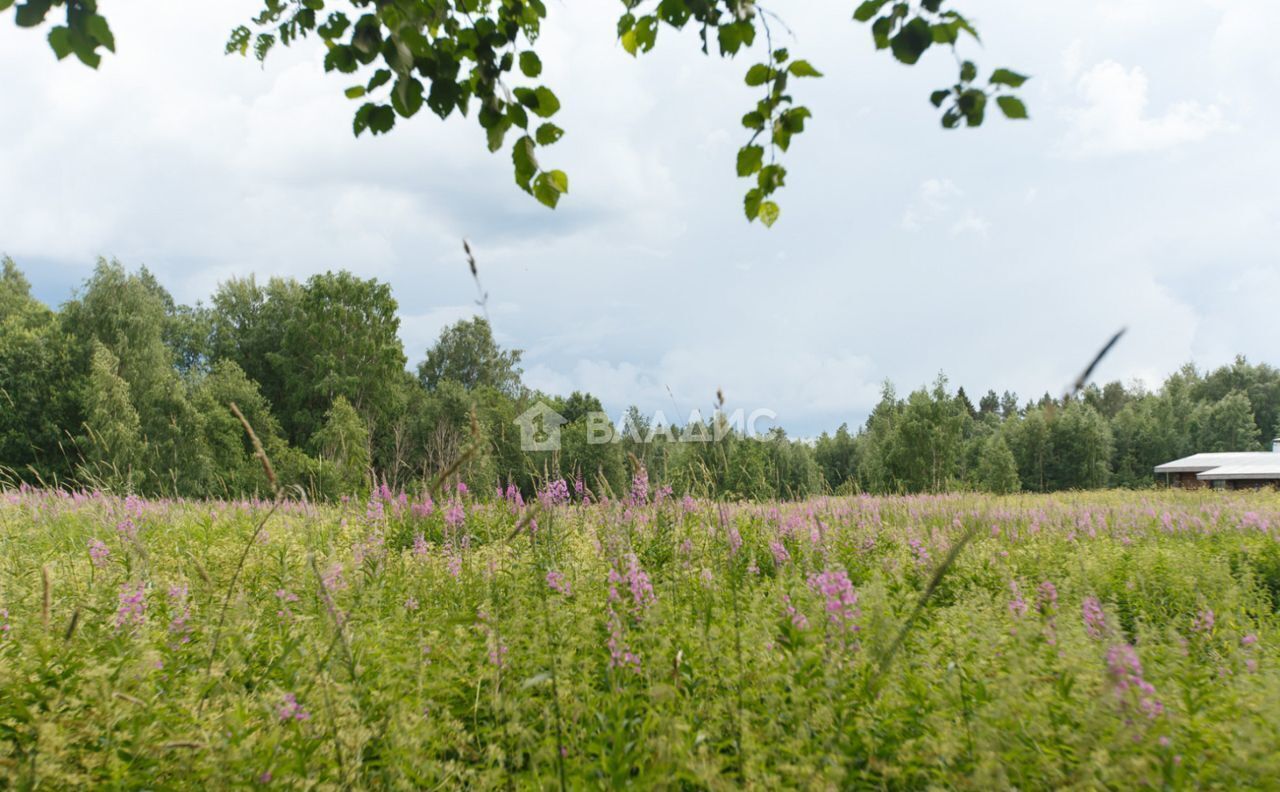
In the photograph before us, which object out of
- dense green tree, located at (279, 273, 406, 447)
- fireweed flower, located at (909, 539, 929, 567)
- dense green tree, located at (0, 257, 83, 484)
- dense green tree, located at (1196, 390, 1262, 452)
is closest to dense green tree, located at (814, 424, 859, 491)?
dense green tree, located at (1196, 390, 1262, 452)

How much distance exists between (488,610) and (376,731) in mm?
1102

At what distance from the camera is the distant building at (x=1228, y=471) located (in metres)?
39.1

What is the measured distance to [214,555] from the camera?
285 inches

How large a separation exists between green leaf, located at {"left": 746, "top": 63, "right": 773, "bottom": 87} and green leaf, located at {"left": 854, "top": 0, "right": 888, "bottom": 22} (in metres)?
0.51

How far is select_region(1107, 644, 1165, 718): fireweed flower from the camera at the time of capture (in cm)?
257

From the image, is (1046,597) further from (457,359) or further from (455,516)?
(457,359)

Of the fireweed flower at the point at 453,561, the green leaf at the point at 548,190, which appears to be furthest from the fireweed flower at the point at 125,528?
the green leaf at the point at 548,190

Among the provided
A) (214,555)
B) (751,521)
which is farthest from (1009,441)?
(214,555)

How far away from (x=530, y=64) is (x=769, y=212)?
4.33ft

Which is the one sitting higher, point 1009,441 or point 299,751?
point 1009,441

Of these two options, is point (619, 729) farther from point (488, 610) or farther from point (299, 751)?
point (488, 610)

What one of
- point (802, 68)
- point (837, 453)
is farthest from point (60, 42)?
point (837, 453)

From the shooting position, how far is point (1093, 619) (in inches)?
158

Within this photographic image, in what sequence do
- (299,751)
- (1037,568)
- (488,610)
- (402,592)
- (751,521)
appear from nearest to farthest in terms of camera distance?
(299,751) < (488,610) < (402,592) < (1037,568) < (751,521)
